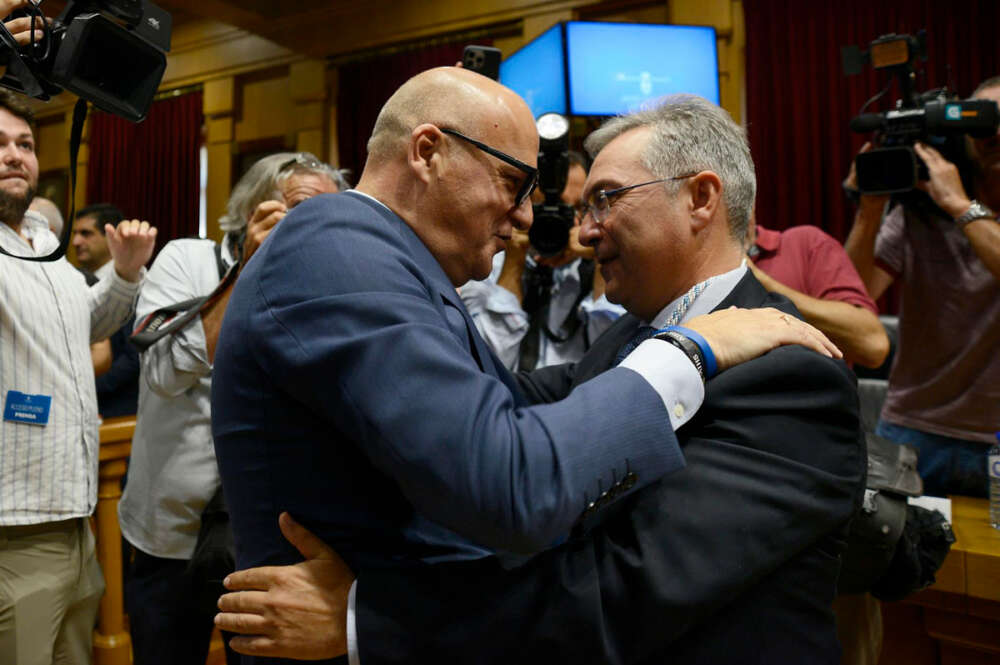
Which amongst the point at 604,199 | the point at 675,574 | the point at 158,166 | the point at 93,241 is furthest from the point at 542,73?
the point at 158,166

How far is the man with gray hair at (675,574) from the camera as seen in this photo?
0.90m

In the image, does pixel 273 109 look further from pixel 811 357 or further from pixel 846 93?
pixel 811 357

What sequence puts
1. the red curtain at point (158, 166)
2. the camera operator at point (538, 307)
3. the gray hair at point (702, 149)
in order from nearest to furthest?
the gray hair at point (702, 149)
the camera operator at point (538, 307)
the red curtain at point (158, 166)

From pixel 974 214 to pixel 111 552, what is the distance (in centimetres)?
273

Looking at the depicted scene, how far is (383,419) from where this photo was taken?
0.78 m

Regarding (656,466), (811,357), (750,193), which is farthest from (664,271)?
(656,466)

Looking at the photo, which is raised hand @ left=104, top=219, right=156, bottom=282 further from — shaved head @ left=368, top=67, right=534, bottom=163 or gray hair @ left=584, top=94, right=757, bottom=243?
gray hair @ left=584, top=94, right=757, bottom=243

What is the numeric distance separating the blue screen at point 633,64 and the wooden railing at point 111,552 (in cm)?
186

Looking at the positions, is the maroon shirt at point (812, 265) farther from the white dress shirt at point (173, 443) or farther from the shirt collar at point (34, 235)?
the shirt collar at point (34, 235)

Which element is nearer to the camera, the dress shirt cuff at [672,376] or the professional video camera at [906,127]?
the dress shirt cuff at [672,376]

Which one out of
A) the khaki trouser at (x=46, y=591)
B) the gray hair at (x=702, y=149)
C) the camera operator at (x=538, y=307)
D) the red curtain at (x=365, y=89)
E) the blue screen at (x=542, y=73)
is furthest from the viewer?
the red curtain at (x=365, y=89)

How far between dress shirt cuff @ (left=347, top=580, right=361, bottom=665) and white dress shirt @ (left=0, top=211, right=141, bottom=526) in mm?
1119

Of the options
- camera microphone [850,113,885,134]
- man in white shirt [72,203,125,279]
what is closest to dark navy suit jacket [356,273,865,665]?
camera microphone [850,113,885,134]

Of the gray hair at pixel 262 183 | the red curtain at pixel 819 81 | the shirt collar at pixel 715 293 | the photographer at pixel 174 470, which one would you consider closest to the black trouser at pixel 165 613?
the photographer at pixel 174 470
